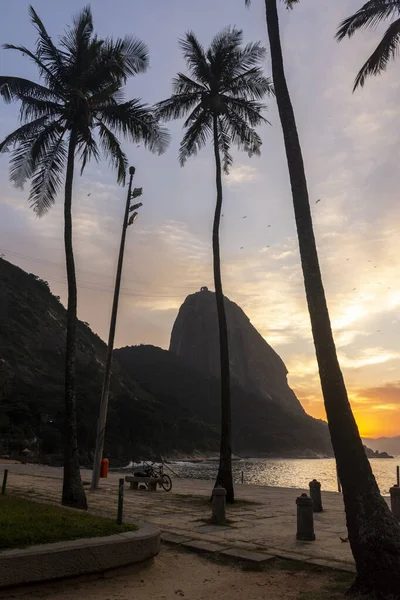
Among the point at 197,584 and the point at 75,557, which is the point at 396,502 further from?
the point at 75,557

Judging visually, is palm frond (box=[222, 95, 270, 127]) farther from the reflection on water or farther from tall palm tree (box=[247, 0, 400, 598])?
the reflection on water

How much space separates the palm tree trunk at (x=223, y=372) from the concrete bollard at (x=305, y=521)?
568 cm

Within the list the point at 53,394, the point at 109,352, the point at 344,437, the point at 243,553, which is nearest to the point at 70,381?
the point at 109,352

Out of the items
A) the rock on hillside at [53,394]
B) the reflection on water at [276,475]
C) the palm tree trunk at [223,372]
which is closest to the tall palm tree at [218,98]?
the palm tree trunk at [223,372]

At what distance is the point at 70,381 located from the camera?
45.5 feet

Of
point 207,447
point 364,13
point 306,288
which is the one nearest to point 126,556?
point 306,288

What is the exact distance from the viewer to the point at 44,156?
16219mm

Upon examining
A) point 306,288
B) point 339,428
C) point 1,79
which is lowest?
point 339,428

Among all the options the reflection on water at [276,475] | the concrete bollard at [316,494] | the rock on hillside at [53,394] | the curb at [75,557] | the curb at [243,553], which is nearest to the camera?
the curb at [75,557]

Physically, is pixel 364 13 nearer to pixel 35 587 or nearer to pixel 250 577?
pixel 250 577

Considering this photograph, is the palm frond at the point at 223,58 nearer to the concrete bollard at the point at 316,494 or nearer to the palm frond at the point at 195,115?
the palm frond at the point at 195,115

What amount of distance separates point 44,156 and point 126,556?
1325 cm

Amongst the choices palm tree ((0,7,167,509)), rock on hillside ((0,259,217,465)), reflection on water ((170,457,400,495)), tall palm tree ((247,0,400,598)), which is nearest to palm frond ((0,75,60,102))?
palm tree ((0,7,167,509))

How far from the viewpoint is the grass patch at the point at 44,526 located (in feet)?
21.4
